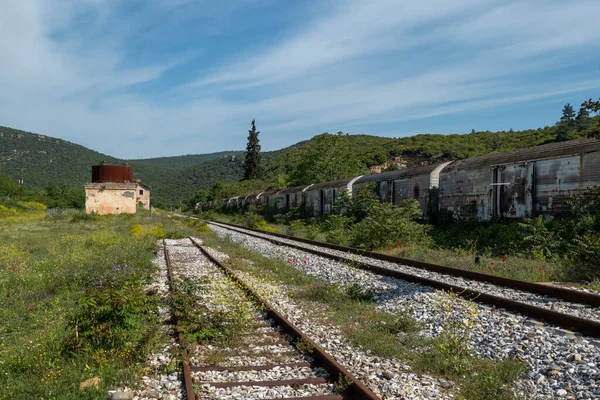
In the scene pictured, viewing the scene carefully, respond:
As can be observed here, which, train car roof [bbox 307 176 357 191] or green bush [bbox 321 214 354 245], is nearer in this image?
green bush [bbox 321 214 354 245]

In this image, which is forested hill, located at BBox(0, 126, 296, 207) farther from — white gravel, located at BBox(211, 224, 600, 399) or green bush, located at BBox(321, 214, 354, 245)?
white gravel, located at BBox(211, 224, 600, 399)

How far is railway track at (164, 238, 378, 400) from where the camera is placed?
4.07m

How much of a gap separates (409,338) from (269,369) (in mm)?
1955

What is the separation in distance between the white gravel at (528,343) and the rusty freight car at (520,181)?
6.08 metres

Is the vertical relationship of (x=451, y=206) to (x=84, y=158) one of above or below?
below

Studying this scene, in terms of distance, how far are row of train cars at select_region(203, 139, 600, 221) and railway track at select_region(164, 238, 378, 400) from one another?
393 inches

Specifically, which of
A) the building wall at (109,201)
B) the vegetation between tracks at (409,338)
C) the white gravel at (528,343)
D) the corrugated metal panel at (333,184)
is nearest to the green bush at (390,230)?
the vegetation between tracks at (409,338)

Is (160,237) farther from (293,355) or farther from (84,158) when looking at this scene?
(84,158)

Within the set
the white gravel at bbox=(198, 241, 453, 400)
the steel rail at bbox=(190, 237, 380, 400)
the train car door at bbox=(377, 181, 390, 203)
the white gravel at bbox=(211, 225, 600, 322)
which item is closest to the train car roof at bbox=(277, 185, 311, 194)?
the train car door at bbox=(377, 181, 390, 203)

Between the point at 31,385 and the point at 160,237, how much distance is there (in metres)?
18.7

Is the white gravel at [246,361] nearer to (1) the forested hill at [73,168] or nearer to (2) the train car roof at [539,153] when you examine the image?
(2) the train car roof at [539,153]

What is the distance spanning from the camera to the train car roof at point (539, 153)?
40.3ft

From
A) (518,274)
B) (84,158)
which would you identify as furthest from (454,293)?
(84,158)

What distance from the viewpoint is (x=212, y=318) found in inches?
245
